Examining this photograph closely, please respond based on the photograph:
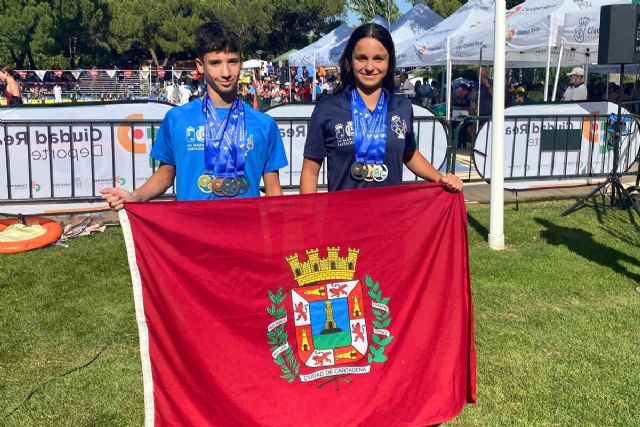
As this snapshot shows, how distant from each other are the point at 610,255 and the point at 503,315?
2292 millimetres

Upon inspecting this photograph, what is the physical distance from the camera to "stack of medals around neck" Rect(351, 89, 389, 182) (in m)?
3.32

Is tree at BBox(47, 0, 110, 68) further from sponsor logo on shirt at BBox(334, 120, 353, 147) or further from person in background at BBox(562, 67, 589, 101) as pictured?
sponsor logo on shirt at BBox(334, 120, 353, 147)

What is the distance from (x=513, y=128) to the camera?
9445mm

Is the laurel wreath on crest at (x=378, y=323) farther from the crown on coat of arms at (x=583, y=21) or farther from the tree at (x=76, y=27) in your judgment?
the tree at (x=76, y=27)

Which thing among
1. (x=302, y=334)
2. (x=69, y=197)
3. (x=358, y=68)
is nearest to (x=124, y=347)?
(x=302, y=334)

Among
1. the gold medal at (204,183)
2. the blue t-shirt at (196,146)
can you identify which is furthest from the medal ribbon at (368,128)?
the gold medal at (204,183)

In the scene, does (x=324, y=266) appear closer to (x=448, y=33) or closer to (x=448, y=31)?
(x=448, y=33)

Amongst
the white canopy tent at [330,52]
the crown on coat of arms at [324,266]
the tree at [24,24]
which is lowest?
the crown on coat of arms at [324,266]

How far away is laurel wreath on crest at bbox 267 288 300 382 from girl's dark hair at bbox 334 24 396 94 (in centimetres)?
116

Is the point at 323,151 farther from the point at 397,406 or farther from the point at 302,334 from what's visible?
the point at 397,406

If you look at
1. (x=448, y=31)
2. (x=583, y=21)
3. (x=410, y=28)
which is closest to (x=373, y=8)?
(x=410, y=28)

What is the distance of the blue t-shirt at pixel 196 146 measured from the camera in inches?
125

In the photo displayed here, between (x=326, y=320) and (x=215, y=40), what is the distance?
145 cm

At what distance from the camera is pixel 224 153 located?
3148 mm
